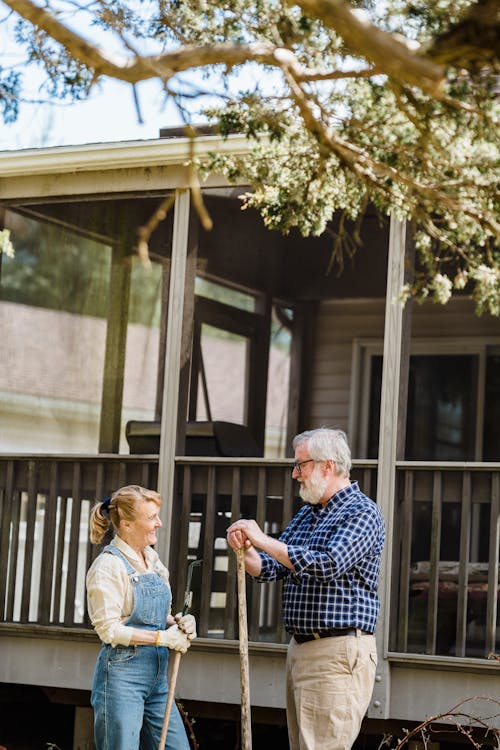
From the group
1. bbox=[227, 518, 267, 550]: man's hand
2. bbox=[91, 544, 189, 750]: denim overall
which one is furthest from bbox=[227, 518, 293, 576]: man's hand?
bbox=[91, 544, 189, 750]: denim overall

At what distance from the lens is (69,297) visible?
14.0m

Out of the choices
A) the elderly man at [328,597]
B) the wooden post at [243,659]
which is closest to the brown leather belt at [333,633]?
the elderly man at [328,597]

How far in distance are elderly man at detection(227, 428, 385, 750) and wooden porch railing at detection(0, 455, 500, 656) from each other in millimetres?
1833

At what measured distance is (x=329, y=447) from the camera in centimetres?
541

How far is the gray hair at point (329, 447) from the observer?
→ 541 centimetres

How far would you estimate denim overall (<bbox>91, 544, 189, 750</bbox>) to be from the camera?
5336mm

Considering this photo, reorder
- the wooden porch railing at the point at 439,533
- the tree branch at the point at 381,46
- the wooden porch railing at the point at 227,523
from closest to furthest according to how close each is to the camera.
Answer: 1. the tree branch at the point at 381,46
2. the wooden porch railing at the point at 439,533
3. the wooden porch railing at the point at 227,523

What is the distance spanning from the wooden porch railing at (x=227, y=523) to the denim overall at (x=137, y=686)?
6.60ft

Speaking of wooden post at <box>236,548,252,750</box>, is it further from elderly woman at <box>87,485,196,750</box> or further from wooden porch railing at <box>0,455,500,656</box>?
wooden porch railing at <box>0,455,500,656</box>

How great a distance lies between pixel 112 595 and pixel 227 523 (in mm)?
4216

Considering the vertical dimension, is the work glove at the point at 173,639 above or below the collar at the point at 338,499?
below

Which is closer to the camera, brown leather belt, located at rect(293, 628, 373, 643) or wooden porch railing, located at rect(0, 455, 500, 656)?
brown leather belt, located at rect(293, 628, 373, 643)

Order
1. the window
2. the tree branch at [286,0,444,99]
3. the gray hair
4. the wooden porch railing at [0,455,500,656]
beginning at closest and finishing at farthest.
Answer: the tree branch at [286,0,444,99] < the gray hair < the wooden porch railing at [0,455,500,656] < the window

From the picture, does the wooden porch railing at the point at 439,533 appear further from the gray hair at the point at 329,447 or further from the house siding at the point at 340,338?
the house siding at the point at 340,338
